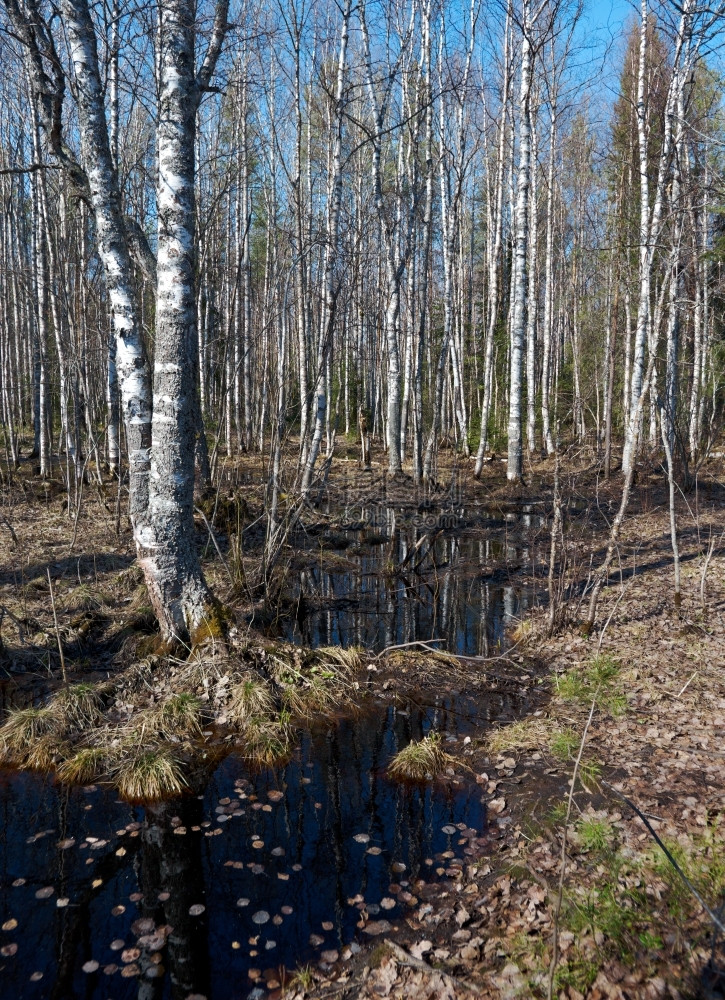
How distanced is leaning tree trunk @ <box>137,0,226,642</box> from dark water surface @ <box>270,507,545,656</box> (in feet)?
7.95

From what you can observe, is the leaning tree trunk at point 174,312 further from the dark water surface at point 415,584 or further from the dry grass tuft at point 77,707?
the dark water surface at point 415,584

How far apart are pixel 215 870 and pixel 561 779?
2.52 meters

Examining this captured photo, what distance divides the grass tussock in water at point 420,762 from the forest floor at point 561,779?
0.56 ft

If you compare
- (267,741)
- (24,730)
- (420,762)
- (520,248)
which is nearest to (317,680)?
(267,741)

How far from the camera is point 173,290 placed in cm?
589

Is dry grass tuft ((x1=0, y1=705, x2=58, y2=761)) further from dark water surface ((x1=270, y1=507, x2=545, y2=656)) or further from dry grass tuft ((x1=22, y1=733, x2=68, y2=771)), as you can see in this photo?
dark water surface ((x1=270, y1=507, x2=545, y2=656))

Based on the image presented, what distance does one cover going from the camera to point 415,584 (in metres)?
10.2

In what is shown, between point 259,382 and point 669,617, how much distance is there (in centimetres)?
580

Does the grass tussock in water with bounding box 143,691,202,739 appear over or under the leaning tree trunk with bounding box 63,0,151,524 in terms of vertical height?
under

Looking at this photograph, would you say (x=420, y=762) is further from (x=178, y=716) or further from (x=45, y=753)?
(x=45, y=753)

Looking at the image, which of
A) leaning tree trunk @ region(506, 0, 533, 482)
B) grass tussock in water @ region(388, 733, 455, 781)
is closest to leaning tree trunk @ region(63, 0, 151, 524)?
grass tussock in water @ region(388, 733, 455, 781)

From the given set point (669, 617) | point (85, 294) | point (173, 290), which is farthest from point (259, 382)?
point (669, 617)

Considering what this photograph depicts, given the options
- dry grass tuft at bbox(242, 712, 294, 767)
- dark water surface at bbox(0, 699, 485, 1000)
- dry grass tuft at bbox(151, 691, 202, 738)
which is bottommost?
dark water surface at bbox(0, 699, 485, 1000)

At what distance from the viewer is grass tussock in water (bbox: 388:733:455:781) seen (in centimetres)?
514
